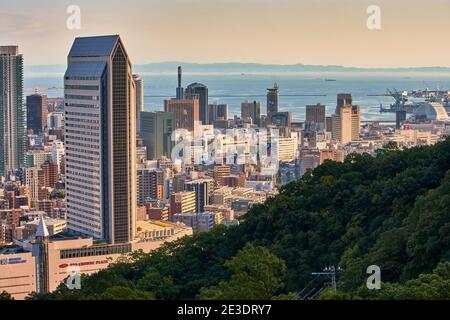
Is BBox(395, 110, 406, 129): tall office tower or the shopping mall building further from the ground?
BBox(395, 110, 406, 129): tall office tower

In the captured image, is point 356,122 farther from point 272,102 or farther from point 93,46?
point 93,46

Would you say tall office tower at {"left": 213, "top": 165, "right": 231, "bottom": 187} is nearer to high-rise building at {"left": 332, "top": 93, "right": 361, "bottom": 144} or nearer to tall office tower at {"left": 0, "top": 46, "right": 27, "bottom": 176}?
high-rise building at {"left": 332, "top": 93, "right": 361, "bottom": 144}

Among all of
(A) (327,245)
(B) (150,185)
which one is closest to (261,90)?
(B) (150,185)

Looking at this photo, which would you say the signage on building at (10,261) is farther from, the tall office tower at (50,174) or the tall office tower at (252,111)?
the tall office tower at (50,174)

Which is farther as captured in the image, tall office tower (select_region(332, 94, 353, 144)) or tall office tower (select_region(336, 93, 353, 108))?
tall office tower (select_region(332, 94, 353, 144))

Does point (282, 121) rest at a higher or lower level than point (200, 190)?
higher

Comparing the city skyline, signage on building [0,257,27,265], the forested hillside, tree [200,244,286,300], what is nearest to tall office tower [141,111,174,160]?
the city skyline
